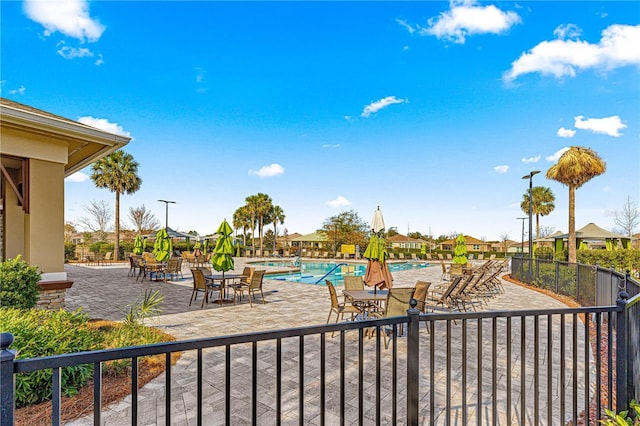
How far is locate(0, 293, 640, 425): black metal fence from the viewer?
1.60 m

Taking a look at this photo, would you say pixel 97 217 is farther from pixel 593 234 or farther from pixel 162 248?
pixel 593 234

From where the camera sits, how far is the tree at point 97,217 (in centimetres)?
3844

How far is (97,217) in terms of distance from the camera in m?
38.9

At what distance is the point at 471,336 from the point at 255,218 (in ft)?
140

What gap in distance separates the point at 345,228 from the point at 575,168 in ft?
94.2

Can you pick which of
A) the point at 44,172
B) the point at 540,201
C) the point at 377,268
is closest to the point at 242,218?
the point at 44,172

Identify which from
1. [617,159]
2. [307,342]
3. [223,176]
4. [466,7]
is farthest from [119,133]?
[223,176]

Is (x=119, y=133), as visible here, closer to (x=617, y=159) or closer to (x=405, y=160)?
(x=617, y=159)

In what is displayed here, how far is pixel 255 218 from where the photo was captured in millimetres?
47156

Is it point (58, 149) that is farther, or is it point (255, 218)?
point (255, 218)

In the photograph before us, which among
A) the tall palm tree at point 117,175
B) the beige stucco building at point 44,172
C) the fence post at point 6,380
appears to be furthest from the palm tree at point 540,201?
the fence post at point 6,380

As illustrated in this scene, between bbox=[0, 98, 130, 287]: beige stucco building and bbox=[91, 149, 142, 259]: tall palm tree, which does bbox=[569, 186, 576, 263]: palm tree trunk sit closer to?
bbox=[0, 98, 130, 287]: beige stucco building

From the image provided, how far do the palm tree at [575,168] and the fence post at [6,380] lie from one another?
20.2 metres

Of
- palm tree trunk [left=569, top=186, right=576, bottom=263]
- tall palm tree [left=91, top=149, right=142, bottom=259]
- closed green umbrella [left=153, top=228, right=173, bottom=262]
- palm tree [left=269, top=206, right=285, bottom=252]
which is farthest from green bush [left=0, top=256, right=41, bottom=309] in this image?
palm tree [left=269, top=206, right=285, bottom=252]
